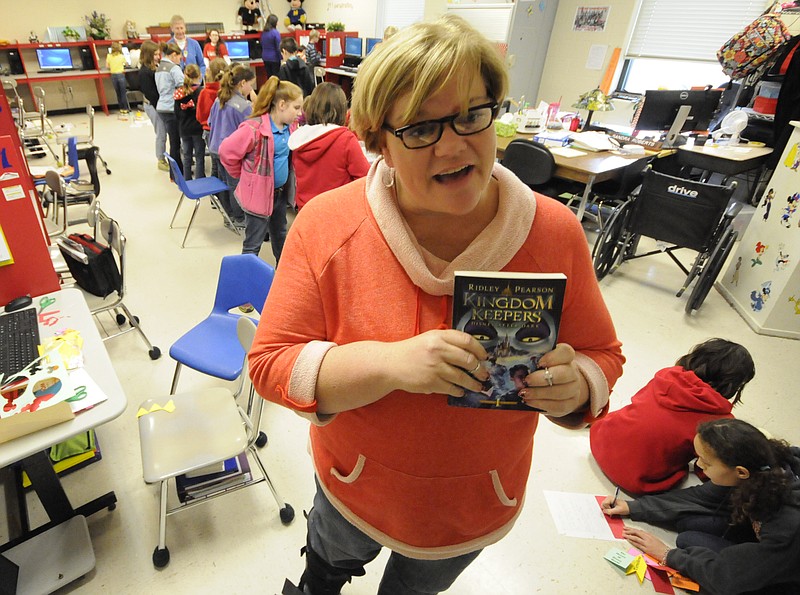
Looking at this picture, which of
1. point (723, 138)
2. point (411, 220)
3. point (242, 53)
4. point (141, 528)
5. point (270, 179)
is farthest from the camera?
point (242, 53)

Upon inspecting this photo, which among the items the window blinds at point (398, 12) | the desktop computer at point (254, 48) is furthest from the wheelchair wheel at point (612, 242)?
the desktop computer at point (254, 48)

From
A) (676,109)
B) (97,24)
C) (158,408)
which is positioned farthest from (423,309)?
(97,24)

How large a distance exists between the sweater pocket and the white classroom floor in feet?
2.91

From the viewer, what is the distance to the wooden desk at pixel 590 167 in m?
3.33

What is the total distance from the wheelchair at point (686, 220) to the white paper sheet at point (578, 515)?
80.6 inches

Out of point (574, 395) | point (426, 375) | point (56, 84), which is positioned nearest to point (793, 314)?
point (574, 395)

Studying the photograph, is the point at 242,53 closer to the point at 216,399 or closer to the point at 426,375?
the point at 216,399

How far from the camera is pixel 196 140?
4676mm

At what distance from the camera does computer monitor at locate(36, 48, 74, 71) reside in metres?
7.55

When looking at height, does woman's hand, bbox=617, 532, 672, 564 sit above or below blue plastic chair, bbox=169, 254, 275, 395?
below

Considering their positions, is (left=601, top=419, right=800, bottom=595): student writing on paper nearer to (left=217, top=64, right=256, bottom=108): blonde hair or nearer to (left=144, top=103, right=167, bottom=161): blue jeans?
(left=217, top=64, right=256, bottom=108): blonde hair

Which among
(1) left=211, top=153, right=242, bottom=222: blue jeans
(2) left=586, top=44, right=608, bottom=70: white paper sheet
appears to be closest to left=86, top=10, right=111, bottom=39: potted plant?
(1) left=211, top=153, right=242, bottom=222: blue jeans

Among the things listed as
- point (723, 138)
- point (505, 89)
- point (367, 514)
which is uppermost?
point (505, 89)

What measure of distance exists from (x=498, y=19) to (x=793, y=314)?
4.73 m
